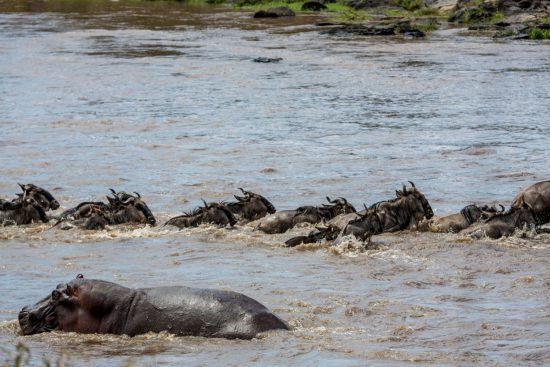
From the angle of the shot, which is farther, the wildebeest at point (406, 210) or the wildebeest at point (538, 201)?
the wildebeest at point (406, 210)

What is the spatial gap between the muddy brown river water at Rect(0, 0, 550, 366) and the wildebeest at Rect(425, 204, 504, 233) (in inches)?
16.2

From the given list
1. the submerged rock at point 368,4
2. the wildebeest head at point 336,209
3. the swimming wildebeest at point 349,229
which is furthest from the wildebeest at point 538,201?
the submerged rock at point 368,4

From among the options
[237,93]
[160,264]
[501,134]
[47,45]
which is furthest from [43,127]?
[47,45]

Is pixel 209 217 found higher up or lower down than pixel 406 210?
lower down

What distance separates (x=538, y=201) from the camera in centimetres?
1203

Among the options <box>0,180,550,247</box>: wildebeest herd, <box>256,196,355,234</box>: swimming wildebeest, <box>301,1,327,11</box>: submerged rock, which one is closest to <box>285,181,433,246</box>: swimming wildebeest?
<box>0,180,550,247</box>: wildebeest herd

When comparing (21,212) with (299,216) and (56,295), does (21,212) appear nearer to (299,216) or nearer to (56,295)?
(299,216)

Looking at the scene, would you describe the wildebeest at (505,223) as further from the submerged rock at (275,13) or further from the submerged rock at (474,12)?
the submerged rock at (275,13)

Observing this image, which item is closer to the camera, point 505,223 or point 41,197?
point 505,223

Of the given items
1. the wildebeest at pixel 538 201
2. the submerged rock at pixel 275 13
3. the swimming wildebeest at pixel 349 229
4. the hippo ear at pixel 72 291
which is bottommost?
the submerged rock at pixel 275 13

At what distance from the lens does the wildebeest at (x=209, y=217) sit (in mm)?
12617

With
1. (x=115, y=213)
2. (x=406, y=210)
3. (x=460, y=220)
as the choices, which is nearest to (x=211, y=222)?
(x=115, y=213)

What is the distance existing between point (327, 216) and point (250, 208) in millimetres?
962

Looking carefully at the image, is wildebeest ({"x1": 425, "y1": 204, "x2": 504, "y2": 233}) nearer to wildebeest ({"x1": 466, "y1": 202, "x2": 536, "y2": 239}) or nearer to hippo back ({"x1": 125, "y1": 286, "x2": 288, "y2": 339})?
wildebeest ({"x1": 466, "y1": 202, "x2": 536, "y2": 239})
